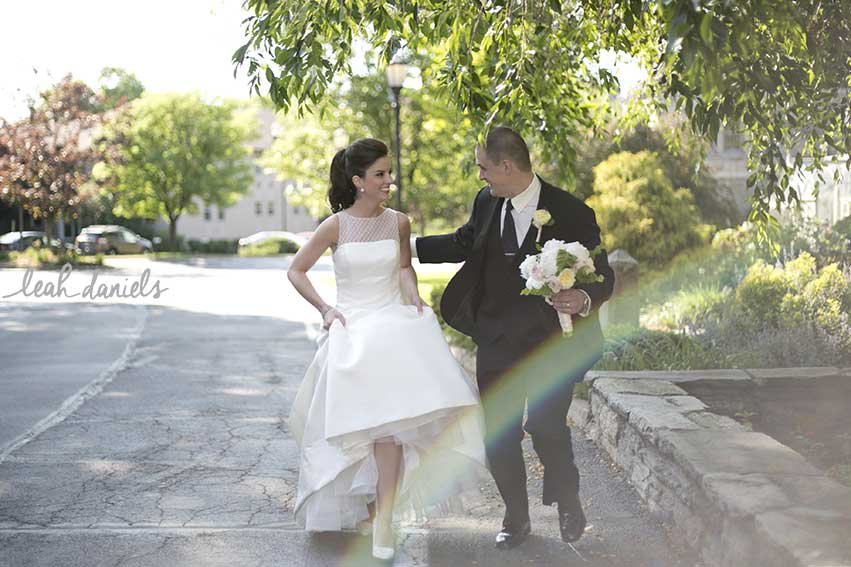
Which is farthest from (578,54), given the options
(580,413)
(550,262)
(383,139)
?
(383,139)

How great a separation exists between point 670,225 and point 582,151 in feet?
15.8

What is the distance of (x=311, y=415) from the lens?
5332 mm

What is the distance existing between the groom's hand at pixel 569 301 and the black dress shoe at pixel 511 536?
1.11 meters

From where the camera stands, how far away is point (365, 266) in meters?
5.34

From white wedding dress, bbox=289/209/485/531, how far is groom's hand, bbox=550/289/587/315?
605 millimetres

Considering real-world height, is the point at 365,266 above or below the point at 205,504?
above

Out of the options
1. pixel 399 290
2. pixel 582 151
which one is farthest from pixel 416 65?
pixel 399 290

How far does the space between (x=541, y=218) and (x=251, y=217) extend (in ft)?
273

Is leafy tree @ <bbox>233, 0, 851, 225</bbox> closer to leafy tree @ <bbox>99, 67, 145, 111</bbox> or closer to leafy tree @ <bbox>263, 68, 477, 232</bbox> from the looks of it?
leafy tree @ <bbox>263, 68, 477, 232</bbox>

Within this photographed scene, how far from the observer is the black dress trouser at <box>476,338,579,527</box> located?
205 inches

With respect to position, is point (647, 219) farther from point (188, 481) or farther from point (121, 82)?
point (121, 82)

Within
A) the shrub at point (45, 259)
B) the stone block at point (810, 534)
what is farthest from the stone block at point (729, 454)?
the shrub at point (45, 259)

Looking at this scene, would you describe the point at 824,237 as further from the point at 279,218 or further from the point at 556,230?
the point at 279,218

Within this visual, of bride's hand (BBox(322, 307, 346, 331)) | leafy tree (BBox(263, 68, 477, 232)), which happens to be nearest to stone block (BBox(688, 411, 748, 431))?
bride's hand (BBox(322, 307, 346, 331))
